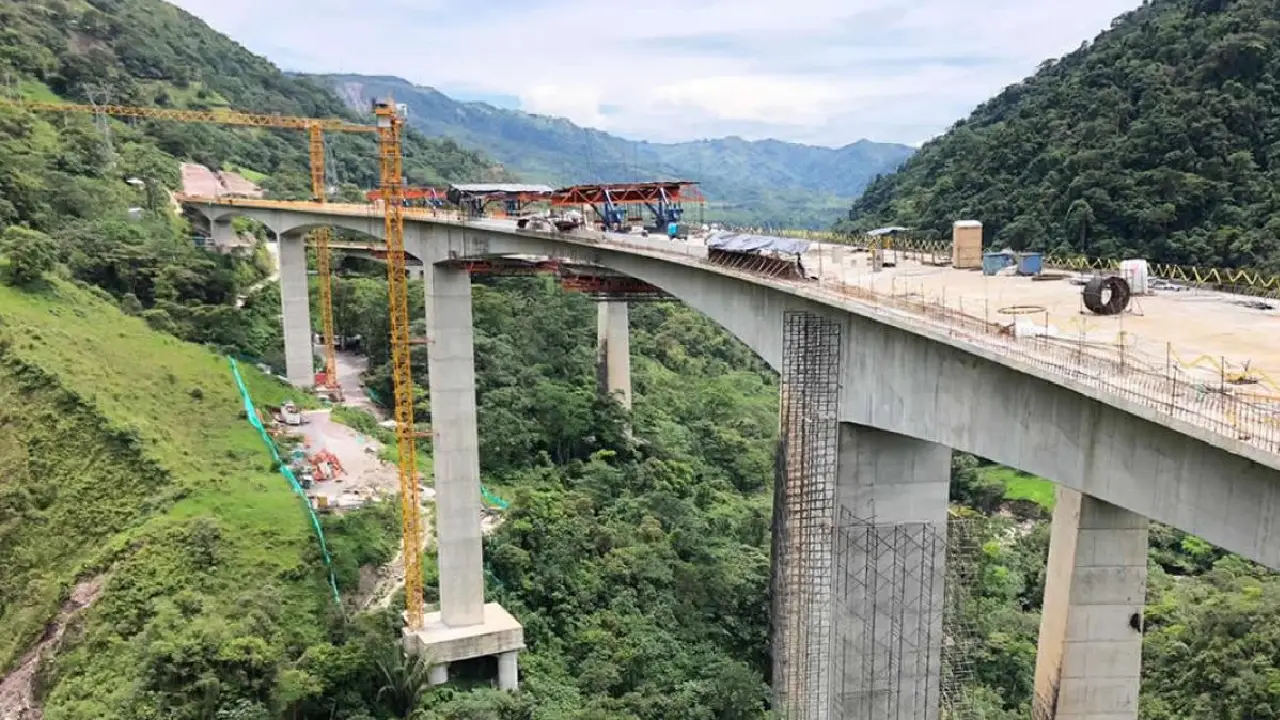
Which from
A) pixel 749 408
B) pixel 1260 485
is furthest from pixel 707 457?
pixel 1260 485

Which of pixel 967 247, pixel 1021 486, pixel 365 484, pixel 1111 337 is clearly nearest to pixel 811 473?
pixel 1111 337

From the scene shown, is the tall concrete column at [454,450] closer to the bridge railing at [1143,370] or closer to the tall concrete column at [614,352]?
the bridge railing at [1143,370]

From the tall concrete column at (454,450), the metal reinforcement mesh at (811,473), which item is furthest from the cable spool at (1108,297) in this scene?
the tall concrete column at (454,450)

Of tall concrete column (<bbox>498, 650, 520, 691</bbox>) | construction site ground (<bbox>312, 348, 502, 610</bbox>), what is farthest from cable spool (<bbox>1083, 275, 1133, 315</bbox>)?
tall concrete column (<bbox>498, 650, 520, 691</bbox>)

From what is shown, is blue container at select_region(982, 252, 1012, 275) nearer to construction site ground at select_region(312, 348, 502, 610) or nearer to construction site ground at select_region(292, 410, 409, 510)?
construction site ground at select_region(312, 348, 502, 610)

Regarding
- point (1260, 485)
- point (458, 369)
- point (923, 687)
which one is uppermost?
point (1260, 485)

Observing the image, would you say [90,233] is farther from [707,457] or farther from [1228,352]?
[1228,352]
